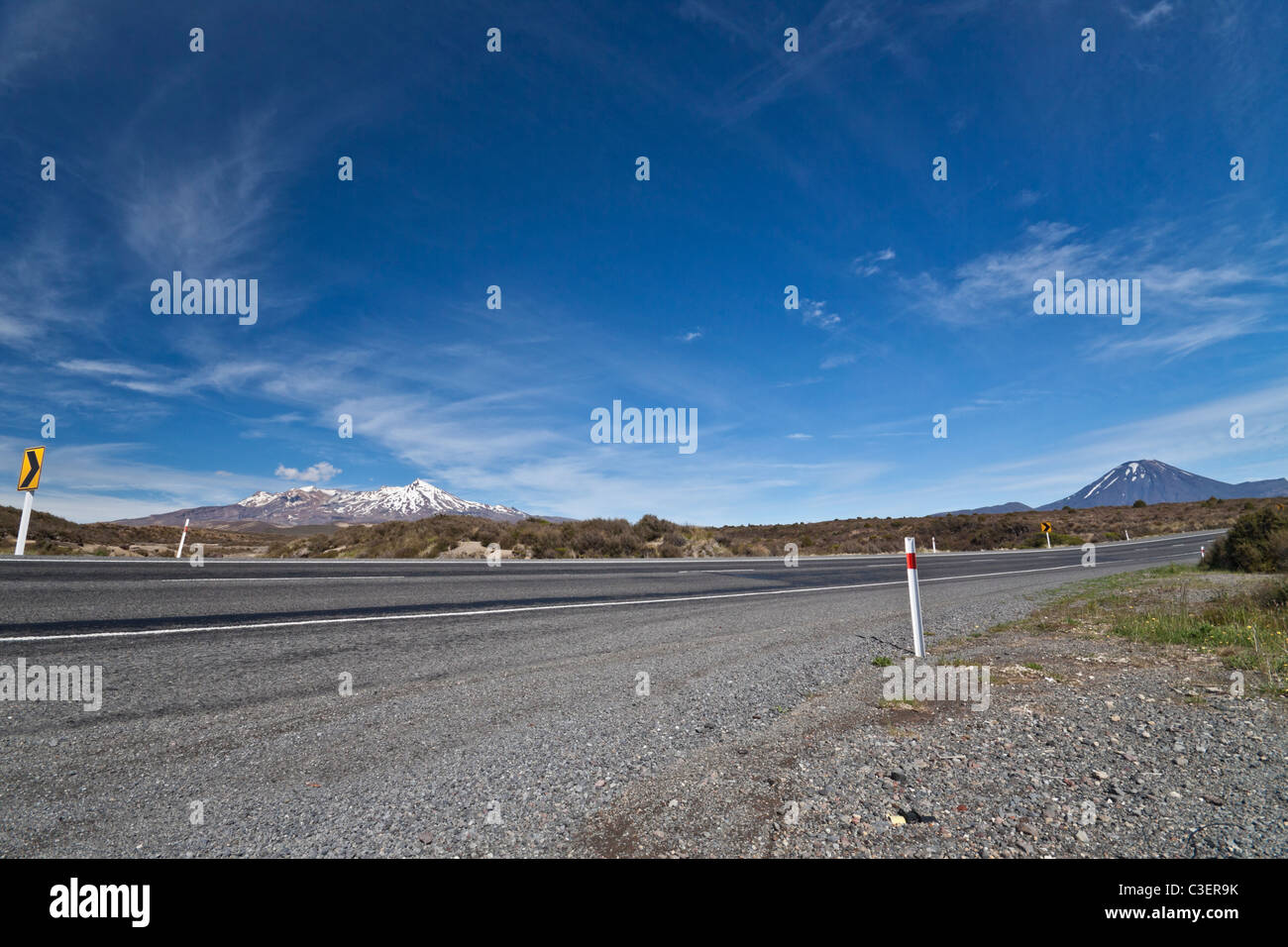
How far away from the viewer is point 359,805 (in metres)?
2.77

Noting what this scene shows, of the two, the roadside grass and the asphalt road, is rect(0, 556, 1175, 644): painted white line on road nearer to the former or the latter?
the asphalt road

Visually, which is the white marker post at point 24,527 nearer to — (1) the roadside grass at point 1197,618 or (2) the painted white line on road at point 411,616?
(2) the painted white line on road at point 411,616

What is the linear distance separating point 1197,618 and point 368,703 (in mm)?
9902

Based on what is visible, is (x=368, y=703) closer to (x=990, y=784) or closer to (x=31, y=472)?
(x=990, y=784)

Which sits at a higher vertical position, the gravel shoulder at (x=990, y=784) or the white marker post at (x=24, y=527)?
the white marker post at (x=24, y=527)

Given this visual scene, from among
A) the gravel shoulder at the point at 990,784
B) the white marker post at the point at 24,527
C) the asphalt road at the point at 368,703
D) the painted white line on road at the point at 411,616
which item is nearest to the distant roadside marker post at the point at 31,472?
the white marker post at the point at 24,527

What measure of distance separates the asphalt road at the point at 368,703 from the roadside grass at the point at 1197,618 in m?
1.26

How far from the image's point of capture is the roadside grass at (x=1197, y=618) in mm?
5531

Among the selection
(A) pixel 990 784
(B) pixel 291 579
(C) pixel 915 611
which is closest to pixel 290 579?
(B) pixel 291 579

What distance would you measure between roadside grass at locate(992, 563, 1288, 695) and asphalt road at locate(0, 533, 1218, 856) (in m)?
1.26

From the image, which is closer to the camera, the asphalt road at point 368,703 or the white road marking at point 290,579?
the asphalt road at point 368,703

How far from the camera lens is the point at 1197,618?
7516 mm
